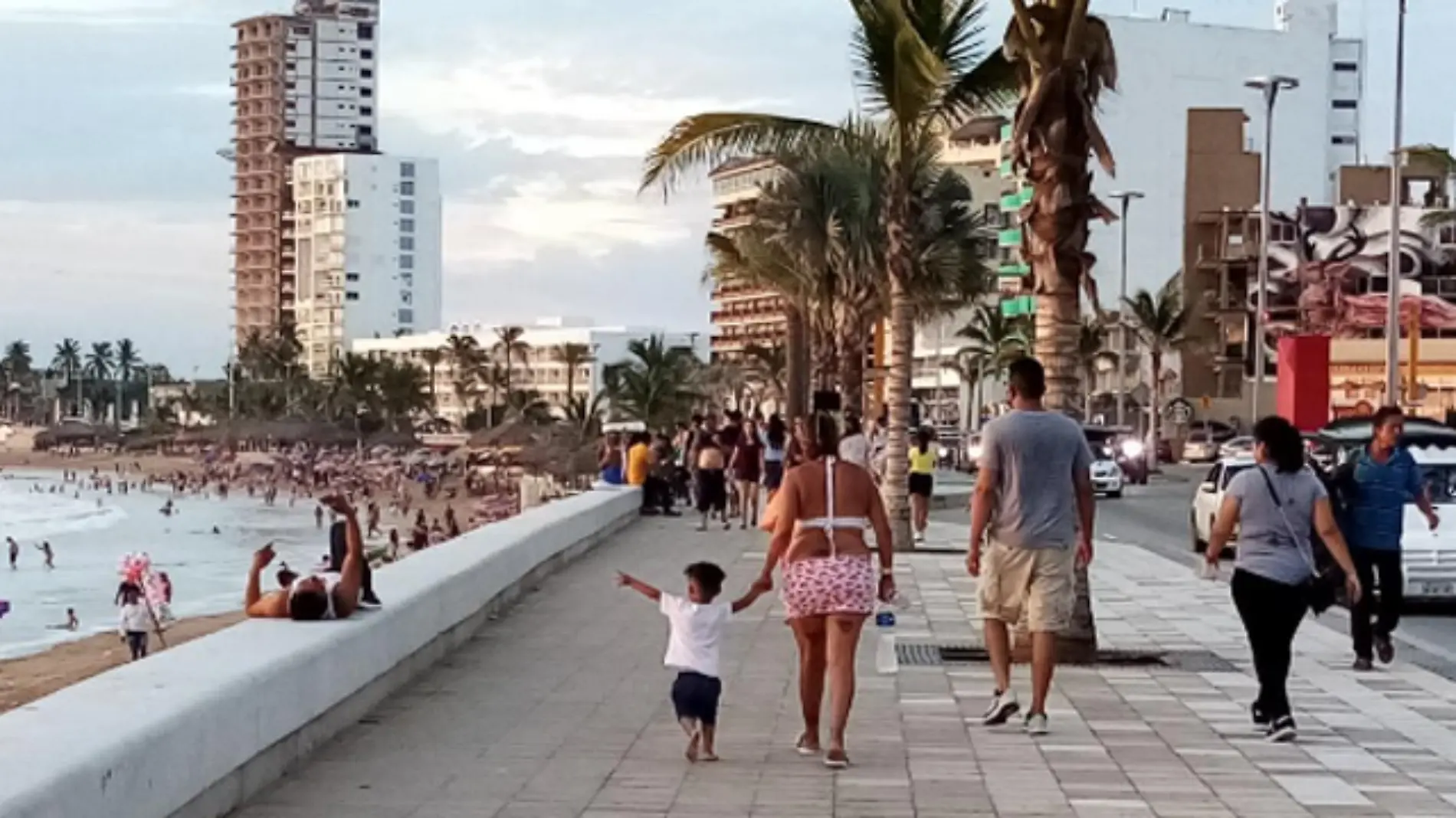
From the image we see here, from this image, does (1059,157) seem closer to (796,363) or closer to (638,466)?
(638,466)

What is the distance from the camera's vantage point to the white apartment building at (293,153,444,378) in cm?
17675

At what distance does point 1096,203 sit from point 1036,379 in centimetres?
369

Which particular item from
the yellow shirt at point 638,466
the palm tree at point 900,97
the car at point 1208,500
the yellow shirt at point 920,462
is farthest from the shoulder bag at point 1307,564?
the yellow shirt at point 638,466

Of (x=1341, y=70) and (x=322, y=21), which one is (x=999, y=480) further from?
(x=322, y=21)

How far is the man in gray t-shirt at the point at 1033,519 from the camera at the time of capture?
367 inches

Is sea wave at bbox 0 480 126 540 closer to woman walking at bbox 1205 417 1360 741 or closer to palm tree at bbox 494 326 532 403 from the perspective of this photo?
palm tree at bbox 494 326 532 403

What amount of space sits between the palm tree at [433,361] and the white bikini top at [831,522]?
142m

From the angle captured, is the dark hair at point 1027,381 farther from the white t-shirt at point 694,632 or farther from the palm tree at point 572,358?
the palm tree at point 572,358

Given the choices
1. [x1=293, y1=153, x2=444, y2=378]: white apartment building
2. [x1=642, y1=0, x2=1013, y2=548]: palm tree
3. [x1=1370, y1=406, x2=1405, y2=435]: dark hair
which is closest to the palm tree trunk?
[x1=642, y1=0, x2=1013, y2=548]: palm tree

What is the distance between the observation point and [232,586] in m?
55.2

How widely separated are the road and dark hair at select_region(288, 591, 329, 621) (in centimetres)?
726

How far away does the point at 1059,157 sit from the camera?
41.6 ft

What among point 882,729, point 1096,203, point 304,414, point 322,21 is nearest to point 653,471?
point 1096,203

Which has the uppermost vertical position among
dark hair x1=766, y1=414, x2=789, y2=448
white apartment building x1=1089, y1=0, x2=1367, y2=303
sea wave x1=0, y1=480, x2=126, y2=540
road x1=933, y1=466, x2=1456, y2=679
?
white apartment building x1=1089, y1=0, x2=1367, y2=303
